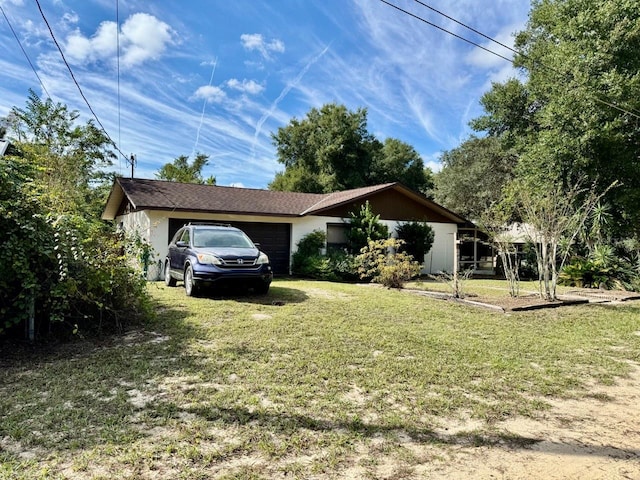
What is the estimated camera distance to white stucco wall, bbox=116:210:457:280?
13.9m

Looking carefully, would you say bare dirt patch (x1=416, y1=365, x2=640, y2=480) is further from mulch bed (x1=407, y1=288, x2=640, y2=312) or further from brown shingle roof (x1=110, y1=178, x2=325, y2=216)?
brown shingle roof (x1=110, y1=178, x2=325, y2=216)

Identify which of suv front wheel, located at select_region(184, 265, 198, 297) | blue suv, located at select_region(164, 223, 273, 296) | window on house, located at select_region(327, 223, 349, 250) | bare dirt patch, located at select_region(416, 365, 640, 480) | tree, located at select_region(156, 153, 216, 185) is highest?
tree, located at select_region(156, 153, 216, 185)

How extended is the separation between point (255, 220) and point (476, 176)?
16461 millimetres

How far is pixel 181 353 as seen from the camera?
Answer: 16.5 ft

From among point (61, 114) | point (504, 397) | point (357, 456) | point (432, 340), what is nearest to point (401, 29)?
point (432, 340)

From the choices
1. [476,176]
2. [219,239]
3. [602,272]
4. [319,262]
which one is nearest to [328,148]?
[476,176]

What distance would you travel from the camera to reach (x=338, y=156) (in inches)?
1459

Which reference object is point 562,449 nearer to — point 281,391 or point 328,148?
point 281,391

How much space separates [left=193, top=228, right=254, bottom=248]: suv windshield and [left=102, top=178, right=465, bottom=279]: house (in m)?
3.32

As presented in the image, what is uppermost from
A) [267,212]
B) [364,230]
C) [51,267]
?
[267,212]

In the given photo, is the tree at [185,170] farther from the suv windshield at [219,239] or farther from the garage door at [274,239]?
the suv windshield at [219,239]

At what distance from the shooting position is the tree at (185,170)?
110 feet

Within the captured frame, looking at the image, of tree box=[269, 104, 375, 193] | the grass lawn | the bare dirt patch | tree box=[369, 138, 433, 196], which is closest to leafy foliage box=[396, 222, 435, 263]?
the grass lawn

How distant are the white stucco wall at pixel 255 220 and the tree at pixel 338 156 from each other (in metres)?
17.6
